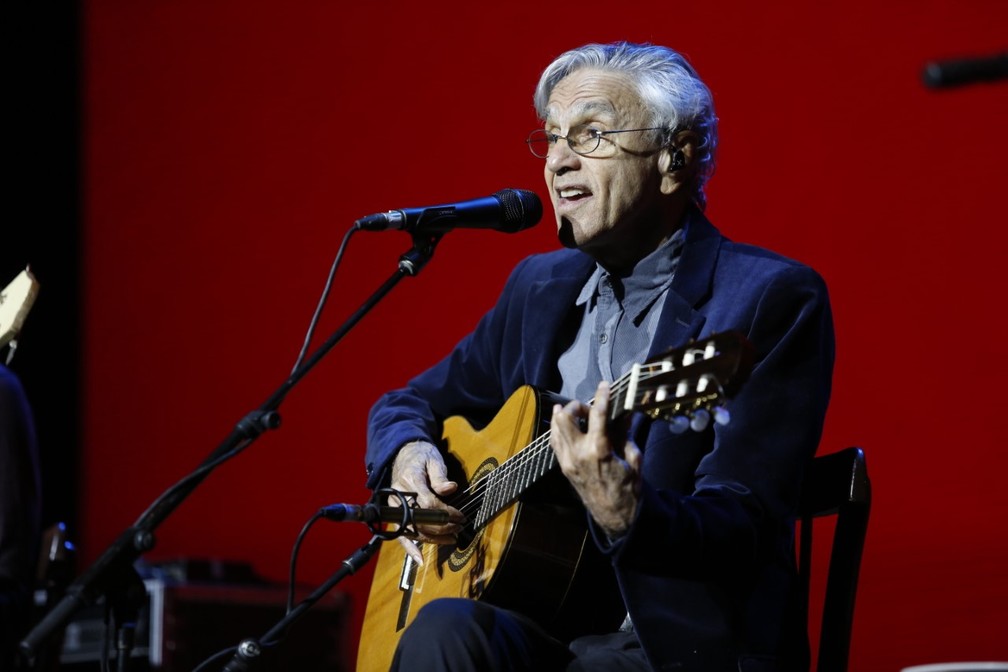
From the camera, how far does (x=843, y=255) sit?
3.49 metres

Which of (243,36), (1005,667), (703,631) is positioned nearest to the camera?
(1005,667)

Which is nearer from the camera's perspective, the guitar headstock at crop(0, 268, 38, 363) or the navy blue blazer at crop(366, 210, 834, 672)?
the navy blue blazer at crop(366, 210, 834, 672)

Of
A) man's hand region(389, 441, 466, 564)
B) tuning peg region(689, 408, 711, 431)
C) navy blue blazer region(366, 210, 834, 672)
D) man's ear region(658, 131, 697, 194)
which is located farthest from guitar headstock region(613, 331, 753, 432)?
man's ear region(658, 131, 697, 194)

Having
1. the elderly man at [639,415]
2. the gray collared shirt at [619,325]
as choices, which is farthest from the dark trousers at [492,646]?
the gray collared shirt at [619,325]

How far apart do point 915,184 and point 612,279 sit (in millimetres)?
1014

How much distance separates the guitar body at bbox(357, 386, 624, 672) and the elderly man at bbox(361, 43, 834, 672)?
4 centimetres

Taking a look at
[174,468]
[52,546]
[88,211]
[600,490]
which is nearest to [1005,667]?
[600,490]

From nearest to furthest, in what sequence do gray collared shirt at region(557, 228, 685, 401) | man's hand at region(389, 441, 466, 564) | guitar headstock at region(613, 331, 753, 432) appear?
guitar headstock at region(613, 331, 753, 432)
man's hand at region(389, 441, 466, 564)
gray collared shirt at region(557, 228, 685, 401)

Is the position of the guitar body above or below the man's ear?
below

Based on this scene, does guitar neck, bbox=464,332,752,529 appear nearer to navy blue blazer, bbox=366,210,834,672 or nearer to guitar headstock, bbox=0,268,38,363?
navy blue blazer, bbox=366,210,834,672

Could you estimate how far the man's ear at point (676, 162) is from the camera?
2865 millimetres

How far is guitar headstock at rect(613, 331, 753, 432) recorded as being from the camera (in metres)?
2.04

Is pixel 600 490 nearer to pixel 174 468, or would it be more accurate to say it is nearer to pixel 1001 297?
pixel 1001 297

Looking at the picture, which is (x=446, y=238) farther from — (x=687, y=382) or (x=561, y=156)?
(x=687, y=382)
